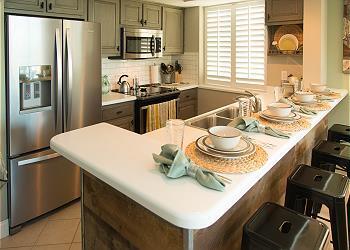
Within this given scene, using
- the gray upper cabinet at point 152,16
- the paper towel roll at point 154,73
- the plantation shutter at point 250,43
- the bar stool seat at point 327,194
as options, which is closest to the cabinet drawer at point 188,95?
the paper towel roll at point 154,73

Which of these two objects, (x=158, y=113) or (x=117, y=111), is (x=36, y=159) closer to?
(x=117, y=111)

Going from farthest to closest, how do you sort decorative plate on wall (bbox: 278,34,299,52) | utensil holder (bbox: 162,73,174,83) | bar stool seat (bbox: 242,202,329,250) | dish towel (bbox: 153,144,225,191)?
utensil holder (bbox: 162,73,174,83), decorative plate on wall (bbox: 278,34,299,52), bar stool seat (bbox: 242,202,329,250), dish towel (bbox: 153,144,225,191)

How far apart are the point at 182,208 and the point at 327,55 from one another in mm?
3526

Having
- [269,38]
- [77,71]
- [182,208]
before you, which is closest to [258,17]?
[269,38]

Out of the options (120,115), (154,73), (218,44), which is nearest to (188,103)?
(154,73)

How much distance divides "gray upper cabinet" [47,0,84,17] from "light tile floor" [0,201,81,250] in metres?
2.04

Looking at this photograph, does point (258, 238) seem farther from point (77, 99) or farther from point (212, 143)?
point (77, 99)

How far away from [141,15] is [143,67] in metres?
0.86

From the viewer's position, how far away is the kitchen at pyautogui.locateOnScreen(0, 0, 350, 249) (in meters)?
1.25

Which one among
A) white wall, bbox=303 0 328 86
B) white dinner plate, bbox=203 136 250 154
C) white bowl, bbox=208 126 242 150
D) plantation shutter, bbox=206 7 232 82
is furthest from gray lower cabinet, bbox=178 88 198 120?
white bowl, bbox=208 126 242 150

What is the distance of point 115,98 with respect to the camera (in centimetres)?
358

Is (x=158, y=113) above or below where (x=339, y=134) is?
above

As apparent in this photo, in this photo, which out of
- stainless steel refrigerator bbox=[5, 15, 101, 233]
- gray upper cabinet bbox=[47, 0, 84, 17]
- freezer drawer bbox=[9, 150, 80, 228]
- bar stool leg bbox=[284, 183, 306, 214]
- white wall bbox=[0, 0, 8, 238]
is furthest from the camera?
gray upper cabinet bbox=[47, 0, 84, 17]

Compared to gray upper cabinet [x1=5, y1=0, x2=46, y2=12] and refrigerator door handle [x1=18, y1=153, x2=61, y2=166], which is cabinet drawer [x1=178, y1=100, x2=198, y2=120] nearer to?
refrigerator door handle [x1=18, y1=153, x2=61, y2=166]
